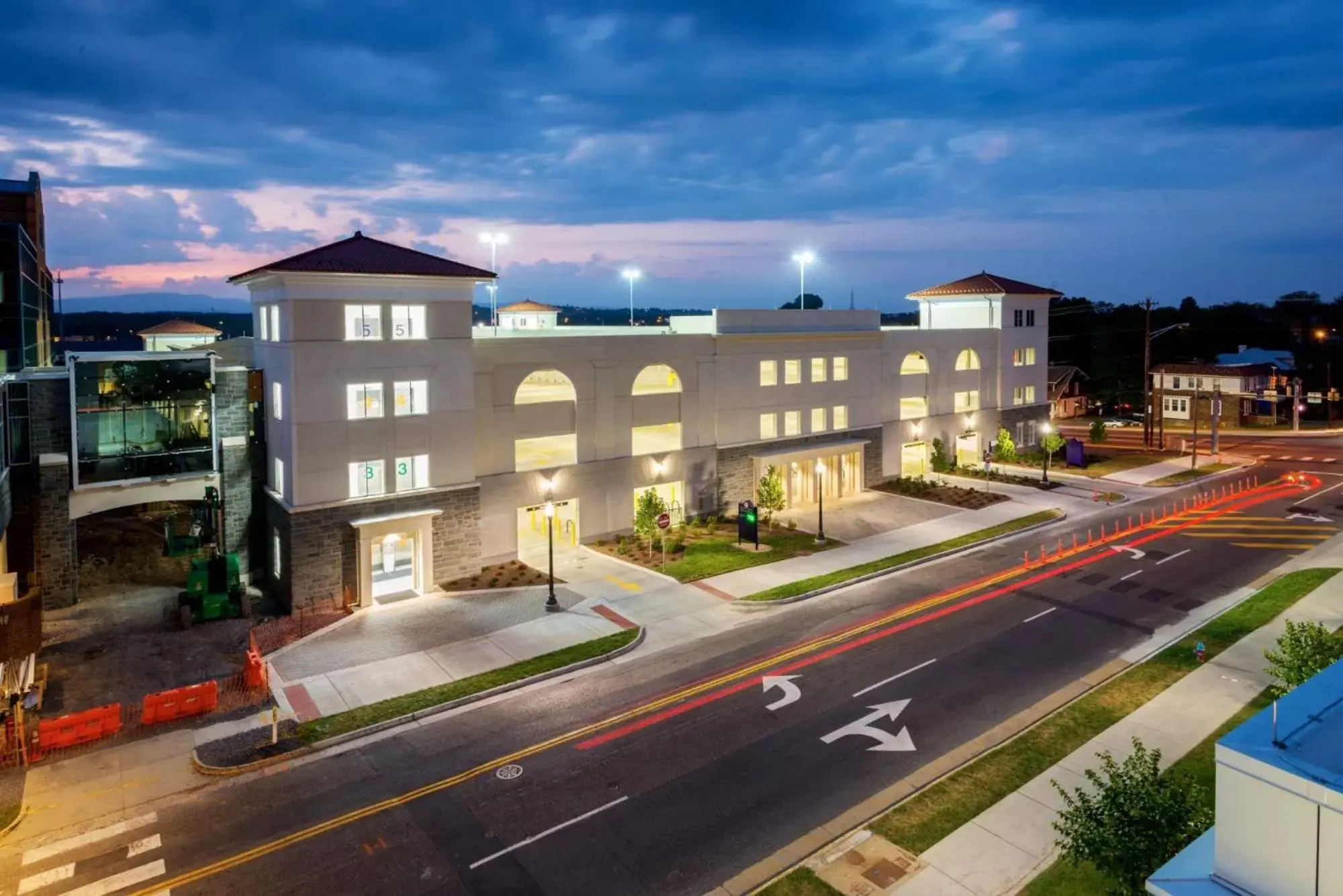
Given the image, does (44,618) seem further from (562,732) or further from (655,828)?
(655,828)

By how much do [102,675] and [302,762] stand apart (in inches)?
351

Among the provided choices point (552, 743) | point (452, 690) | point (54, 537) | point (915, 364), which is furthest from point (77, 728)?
point (915, 364)

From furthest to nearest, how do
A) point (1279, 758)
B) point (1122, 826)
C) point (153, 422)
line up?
point (153, 422) < point (1122, 826) < point (1279, 758)

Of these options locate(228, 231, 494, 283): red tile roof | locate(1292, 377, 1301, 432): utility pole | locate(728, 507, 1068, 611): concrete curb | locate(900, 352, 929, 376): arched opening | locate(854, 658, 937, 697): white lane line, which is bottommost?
locate(854, 658, 937, 697): white lane line

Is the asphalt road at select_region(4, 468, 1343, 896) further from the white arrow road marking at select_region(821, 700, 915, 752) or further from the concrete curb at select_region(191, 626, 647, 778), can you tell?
the concrete curb at select_region(191, 626, 647, 778)

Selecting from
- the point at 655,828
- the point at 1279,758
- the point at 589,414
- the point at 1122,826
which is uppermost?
the point at 589,414

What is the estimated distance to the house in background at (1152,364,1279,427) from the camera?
252 ft

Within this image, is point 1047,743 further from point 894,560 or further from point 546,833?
point 894,560

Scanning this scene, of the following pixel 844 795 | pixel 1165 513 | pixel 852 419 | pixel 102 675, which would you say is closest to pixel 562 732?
pixel 844 795

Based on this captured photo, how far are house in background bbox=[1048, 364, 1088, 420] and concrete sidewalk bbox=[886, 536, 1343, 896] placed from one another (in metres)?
64.6

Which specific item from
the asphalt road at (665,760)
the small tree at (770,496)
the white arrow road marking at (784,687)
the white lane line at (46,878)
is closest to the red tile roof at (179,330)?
the small tree at (770,496)

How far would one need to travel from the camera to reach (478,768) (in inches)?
706

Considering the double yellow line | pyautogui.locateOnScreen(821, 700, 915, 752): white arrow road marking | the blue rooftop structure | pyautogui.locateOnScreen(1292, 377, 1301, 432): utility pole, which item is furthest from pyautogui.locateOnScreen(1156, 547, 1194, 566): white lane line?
pyautogui.locateOnScreen(1292, 377, 1301, 432): utility pole

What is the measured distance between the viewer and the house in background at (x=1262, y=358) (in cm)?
8925
